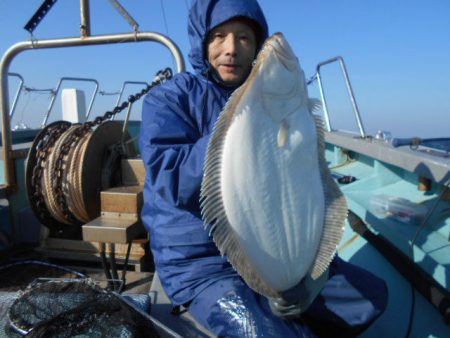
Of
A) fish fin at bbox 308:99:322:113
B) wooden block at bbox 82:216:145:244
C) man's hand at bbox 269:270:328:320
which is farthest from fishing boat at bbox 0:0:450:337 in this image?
fish fin at bbox 308:99:322:113

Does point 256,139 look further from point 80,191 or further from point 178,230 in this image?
point 80,191

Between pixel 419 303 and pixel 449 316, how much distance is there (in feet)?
1.14

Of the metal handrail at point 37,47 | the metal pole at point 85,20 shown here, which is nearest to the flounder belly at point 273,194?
the metal handrail at point 37,47

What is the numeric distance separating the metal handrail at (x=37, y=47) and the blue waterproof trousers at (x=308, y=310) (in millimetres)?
2693

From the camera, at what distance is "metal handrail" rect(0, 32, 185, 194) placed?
394cm

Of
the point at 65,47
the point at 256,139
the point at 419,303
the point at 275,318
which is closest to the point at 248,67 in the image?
the point at 256,139

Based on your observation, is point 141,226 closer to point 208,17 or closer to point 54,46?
point 208,17

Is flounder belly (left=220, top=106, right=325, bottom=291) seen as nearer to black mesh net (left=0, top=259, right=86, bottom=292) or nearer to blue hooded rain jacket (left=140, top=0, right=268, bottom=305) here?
blue hooded rain jacket (left=140, top=0, right=268, bottom=305)

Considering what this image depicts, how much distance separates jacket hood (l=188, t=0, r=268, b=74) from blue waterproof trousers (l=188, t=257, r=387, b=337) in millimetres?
1324

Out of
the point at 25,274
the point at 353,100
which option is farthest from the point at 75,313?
the point at 353,100

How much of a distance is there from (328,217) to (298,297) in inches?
14.4

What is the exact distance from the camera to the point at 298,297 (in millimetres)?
1584

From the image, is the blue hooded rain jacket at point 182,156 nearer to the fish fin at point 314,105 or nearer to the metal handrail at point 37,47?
the fish fin at point 314,105

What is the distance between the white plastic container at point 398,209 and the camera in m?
3.18
